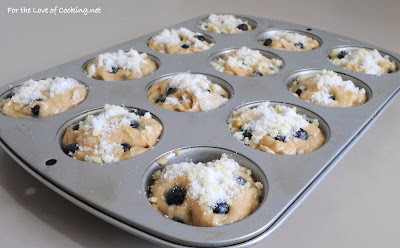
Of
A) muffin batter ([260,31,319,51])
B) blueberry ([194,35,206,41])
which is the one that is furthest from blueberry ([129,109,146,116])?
muffin batter ([260,31,319,51])

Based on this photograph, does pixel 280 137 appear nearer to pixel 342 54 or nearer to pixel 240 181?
pixel 240 181

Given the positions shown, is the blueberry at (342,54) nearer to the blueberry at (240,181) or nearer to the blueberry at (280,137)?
the blueberry at (280,137)

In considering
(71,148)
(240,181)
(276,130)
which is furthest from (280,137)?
(71,148)

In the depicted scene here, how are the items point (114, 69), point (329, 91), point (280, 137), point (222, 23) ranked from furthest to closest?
point (222, 23)
point (114, 69)
point (329, 91)
point (280, 137)

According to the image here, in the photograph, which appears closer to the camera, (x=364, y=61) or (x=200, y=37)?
(x=364, y=61)

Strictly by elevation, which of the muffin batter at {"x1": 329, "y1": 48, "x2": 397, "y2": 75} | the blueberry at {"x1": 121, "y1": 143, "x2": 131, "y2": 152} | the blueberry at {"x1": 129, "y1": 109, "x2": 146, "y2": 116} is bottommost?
the muffin batter at {"x1": 329, "y1": 48, "x2": 397, "y2": 75}

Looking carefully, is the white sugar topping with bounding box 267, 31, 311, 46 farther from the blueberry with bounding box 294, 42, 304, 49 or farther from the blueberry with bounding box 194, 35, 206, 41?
the blueberry with bounding box 194, 35, 206, 41

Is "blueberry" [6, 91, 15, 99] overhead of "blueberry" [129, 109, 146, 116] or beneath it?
overhead
